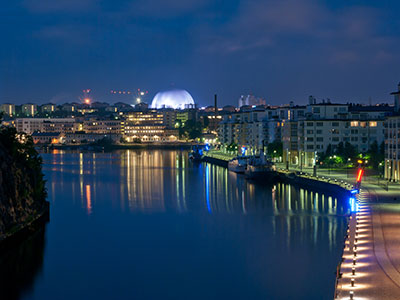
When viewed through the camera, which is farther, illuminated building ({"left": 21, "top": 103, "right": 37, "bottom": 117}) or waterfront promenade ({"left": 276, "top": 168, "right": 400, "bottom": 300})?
illuminated building ({"left": 21, "top": 103, "right": 37, "bottom": 117})

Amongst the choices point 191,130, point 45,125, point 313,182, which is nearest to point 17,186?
point 313,182

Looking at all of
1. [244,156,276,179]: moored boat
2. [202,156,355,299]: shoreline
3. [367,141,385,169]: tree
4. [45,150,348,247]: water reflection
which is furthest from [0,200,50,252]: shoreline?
[367,141,385,169]: tree

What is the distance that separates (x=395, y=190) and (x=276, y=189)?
7.48 metres

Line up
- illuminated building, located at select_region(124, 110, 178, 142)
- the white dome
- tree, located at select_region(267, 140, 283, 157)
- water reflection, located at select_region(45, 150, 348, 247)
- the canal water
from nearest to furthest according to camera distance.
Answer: the canal water
water reflection, located at select_region(45, 150, 348, 247)
tree, located at select_region(267, 140, 283, 157)
illuminated building, located at select_region(124, 110, 178, 142)
the white dome

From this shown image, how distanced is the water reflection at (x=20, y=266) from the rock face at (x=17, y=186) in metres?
0.38

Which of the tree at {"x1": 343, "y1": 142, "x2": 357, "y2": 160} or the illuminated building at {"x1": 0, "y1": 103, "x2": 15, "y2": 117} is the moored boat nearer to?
the tree at {"x1": 343, "y1": 142, "x2": 357, "y2": 160}

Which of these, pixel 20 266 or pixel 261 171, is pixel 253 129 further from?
pixel 20 266

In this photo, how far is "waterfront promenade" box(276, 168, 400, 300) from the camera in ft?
26.5

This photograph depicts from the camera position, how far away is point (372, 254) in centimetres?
990

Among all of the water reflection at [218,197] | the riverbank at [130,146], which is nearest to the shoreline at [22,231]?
the water reflection at [218,197]

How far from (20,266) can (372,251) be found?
20.2ft

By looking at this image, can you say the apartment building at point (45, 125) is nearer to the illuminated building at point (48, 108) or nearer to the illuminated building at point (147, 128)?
the illuminated building at point (147, 128)

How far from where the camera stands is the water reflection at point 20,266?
10.9m

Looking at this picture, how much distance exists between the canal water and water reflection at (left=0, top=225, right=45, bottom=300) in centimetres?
2
